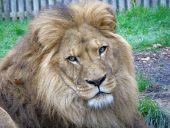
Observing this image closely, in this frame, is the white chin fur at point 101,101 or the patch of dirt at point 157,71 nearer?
the white chin fur at point 101,101

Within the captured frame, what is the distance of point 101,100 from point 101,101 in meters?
0.01

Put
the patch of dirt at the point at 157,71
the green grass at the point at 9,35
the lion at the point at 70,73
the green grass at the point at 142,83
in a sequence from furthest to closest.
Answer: the green grass at the point at 9,35 < the green grass at the point at 142,83 < the patch of dirt at the point at 157,71 < the lion at the point at 70,73

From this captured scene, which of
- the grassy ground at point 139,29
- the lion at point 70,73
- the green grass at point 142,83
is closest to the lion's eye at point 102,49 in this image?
the lion at point 70,73

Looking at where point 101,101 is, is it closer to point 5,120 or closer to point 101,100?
point 101,100

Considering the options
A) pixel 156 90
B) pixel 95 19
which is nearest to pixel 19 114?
pixel 95 19

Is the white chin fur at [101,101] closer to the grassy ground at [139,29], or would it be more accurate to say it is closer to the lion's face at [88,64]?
the lion's face at [88,64]

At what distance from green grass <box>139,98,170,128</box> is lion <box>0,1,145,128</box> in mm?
1110

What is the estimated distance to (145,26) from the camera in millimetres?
9422

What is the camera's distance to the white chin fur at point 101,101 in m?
3.80

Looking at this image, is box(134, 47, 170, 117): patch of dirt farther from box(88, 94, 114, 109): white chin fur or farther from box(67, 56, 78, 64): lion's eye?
box(67, 56, 78, 64): lion's eye

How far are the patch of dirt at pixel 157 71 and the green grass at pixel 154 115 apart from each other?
0.22ft

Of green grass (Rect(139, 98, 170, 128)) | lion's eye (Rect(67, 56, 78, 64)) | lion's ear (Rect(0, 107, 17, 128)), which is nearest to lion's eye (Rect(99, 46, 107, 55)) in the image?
lion's eye (Rect(67, 56, 78, 64))

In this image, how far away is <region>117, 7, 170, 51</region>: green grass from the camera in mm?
8172

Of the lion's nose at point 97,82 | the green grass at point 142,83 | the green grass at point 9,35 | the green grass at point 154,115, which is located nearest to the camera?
the lion's nose at point 97,82
